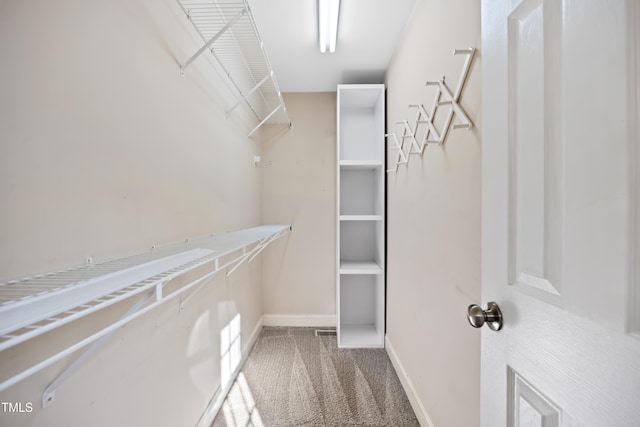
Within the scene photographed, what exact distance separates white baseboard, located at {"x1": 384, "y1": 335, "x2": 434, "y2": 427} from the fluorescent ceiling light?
2.19 meters

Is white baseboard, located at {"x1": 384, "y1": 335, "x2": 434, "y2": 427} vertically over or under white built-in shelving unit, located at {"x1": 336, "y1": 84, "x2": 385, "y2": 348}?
under

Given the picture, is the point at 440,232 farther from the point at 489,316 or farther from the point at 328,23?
the point at 328,23

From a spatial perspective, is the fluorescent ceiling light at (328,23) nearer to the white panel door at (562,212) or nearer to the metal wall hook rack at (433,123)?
the metal wall hook rack at (433,123)

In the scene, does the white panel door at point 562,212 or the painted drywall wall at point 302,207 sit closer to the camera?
the white panel door at point 562,212

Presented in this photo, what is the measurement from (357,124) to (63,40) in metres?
2.34

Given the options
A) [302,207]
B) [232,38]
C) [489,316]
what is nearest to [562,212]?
[489,316]

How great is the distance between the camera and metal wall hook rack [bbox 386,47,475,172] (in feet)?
3.31

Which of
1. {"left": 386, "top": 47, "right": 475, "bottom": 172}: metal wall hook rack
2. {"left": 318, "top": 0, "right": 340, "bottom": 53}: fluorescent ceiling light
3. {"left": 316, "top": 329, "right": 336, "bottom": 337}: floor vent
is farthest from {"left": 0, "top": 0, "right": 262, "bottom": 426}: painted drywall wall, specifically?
{"left": 316, "top": 329, "right": 336, "bottom": 337}: floor vent

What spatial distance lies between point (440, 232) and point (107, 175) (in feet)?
4.07

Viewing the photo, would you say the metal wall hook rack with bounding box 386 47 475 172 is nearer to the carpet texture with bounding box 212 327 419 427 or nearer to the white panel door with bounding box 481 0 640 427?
the white panel door with bounding box 481 0 640 427

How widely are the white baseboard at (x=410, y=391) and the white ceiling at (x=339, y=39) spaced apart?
2201mm

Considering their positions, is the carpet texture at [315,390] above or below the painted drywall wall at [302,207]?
below

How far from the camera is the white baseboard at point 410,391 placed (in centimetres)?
146

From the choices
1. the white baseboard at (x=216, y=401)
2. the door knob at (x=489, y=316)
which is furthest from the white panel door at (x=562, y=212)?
the white baseboard at (x=216, y=401)
